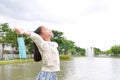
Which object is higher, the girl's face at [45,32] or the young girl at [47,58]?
the girl's face at [45,32]

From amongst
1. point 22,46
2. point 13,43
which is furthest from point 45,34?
point 13,43

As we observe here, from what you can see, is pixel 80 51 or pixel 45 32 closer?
pixel 45 32

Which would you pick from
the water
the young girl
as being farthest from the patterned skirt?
the water

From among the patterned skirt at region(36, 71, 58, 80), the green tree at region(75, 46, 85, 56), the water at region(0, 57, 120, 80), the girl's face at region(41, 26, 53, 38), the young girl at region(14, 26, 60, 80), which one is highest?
the green tree at region(75, 46, 85, 56)

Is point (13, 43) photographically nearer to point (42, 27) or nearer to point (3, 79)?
point (3, 79)

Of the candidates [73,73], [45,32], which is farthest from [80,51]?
[45,32]

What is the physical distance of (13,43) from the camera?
35125mm

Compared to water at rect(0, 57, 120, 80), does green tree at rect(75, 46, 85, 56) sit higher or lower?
higher

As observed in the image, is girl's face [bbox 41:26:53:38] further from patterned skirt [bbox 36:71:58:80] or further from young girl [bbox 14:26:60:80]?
patterned skirt [bbox 36:71:58:80]

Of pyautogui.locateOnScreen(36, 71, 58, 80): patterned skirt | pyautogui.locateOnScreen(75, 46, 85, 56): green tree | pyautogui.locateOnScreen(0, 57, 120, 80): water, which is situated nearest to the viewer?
pyautogui.locateOnScreen(36, 71, 58, 80): patterned skirt

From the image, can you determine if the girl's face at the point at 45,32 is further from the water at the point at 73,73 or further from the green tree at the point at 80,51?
the green tree at the point at 80,51

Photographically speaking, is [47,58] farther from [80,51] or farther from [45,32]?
[80,51]

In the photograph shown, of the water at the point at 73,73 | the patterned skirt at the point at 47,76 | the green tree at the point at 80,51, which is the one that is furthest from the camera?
the green tree at the point at 80,51

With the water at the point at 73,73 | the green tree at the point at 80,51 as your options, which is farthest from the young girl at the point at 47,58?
the green tree at the point at 80,51
